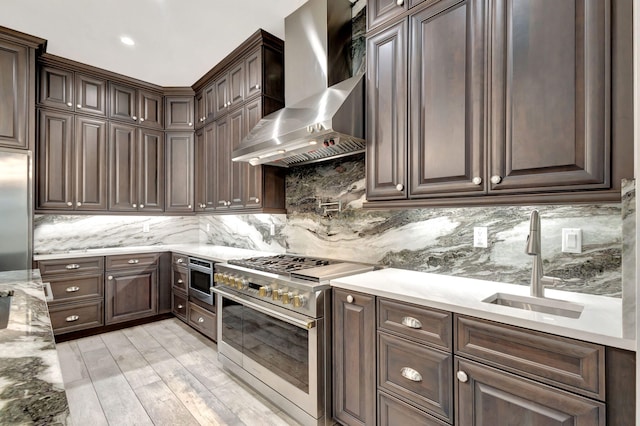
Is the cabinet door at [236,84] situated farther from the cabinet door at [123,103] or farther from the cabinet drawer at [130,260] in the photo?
the cabinet drawer at [130,260]

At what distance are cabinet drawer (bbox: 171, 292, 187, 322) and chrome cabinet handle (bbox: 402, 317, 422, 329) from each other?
2828 mm

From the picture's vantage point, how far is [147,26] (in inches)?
104

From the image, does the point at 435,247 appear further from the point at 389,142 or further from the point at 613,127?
the point at 613,127

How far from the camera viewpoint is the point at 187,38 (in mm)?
2842

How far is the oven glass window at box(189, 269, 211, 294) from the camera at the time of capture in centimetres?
306

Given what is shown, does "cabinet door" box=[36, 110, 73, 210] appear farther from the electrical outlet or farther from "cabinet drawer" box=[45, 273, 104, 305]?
the electrical outlet

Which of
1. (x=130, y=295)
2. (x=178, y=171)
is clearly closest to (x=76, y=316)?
(x=130, y=295)

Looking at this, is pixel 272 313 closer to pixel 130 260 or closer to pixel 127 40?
pixel 130 260

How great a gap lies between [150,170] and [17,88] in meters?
1.41

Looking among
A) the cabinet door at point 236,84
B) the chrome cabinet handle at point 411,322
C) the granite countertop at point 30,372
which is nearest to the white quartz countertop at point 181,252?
the cabinet door at point 236,84

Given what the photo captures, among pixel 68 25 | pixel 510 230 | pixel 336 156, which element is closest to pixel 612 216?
pixel 510 230

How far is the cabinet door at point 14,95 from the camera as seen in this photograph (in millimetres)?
2867

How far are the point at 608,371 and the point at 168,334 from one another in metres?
3.58

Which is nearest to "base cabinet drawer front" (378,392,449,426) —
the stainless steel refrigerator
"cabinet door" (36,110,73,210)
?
the stainless steel refrigerator
